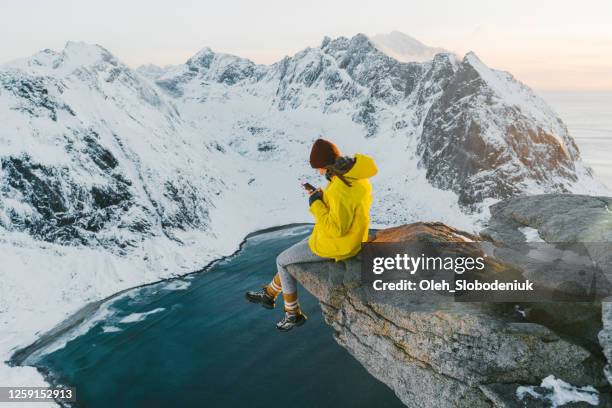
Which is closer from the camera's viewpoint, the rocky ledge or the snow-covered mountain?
the rocky ledge

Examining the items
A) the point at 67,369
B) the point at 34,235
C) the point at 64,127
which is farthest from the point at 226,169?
the point at 67,369

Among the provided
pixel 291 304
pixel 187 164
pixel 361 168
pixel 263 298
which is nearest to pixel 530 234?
pixel 361 168

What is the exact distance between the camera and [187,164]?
8181 centimetres

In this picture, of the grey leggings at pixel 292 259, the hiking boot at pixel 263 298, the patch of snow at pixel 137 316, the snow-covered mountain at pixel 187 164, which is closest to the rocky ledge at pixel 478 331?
the grey leggings at pixel 292 259

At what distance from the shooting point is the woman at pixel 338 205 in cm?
807

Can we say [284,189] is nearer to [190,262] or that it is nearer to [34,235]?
[190,262]

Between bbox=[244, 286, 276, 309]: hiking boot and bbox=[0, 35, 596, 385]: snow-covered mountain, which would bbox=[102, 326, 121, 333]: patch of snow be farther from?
bbox=[244, 286, 276, 309]: hiking boot

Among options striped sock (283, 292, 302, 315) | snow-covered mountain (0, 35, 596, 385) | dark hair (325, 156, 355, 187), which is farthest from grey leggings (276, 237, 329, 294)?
snow-covered mountain (0, 35, 596, 385)

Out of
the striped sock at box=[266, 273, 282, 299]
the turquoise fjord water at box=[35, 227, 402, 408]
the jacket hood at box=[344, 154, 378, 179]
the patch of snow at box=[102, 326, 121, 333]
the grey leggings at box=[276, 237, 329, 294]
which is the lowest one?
the patch of snow at box=[102, 326, 121, 333]

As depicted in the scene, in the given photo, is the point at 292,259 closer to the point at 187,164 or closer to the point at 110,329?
the point at 110,329

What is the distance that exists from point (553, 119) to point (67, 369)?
105495mm

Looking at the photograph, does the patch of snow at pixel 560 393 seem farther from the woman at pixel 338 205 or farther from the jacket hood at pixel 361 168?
the jacket hood at pixel 361 168

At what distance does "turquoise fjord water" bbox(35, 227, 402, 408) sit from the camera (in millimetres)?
21766

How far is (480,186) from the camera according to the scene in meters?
75.9
